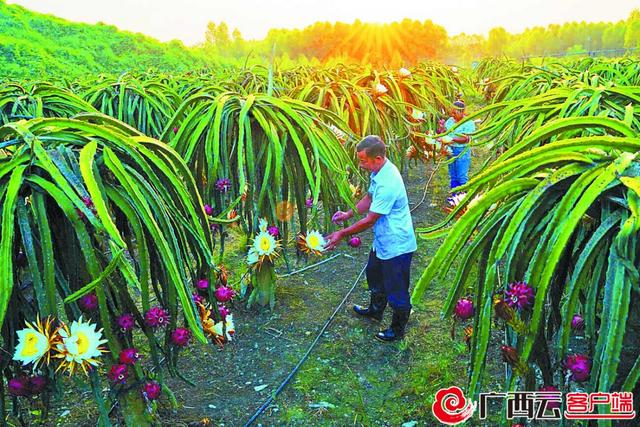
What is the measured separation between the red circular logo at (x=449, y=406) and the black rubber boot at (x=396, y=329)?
27.5 inches

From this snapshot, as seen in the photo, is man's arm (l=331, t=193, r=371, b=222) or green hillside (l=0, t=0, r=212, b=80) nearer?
man's arm (l=331, t=193, r=371, b=222)

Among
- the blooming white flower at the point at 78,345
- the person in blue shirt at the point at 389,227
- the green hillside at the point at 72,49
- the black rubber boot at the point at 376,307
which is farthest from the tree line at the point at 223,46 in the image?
the blooming white flower at the point at 78,345

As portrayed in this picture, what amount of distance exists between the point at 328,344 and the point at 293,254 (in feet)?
6.01

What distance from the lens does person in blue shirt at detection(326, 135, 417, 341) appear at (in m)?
3.53

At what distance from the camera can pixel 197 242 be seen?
83.7 inches

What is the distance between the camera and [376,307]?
13.2 ft

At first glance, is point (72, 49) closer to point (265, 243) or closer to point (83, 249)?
point (265, 243)

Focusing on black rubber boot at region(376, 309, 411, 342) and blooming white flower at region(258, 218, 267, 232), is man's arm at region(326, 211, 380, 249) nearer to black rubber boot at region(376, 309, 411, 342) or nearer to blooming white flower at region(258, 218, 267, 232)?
blooming white flower at region(258, 218, 267, 232)

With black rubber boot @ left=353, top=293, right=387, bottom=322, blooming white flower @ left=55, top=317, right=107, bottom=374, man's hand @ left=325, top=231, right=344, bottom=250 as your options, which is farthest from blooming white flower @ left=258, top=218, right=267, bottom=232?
blooming white flower @ left=55, top=317, right=107, bottom=374

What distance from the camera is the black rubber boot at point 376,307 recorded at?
3986mm

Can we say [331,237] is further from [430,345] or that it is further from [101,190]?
[101,190]

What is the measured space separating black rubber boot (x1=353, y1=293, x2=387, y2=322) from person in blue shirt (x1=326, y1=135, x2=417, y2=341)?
0.22 m

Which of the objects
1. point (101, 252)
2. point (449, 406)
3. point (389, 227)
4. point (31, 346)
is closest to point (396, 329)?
point (389, 227)

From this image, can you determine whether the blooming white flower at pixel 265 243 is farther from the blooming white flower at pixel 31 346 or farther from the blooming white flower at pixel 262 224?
the blooming white flower at pixel 31 346
